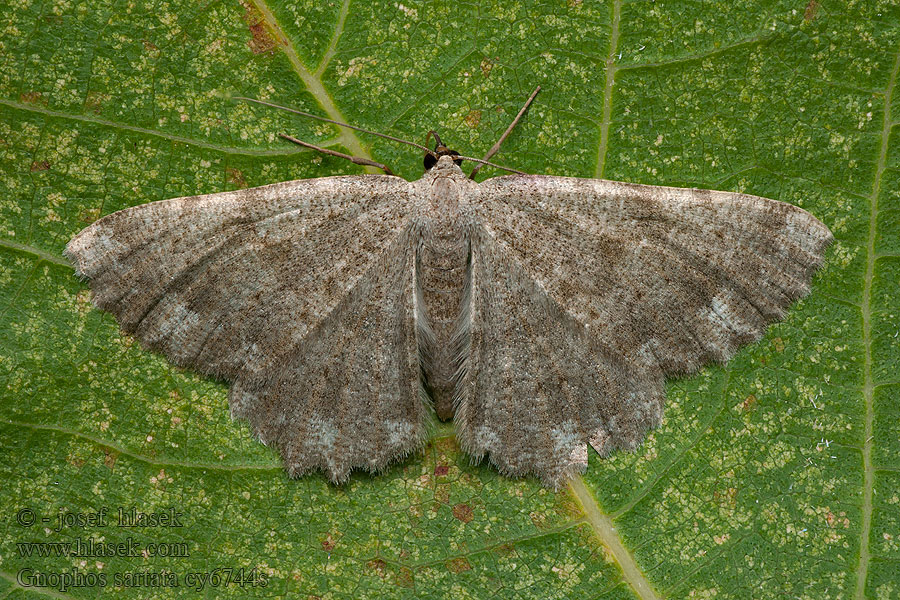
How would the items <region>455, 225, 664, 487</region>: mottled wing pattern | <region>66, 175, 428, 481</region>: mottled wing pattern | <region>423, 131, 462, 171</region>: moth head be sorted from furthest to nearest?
<region>423, 131, 462, 171</region>: moth head < <region>455, 225, 664, 487</region>: mottled wing pattern < <region>66, 175, 428, 481</region>: mottled wing pattern

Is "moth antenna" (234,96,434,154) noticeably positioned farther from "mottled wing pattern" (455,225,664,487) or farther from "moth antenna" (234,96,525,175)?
"mottled wing pattern" (455,225,664,487)

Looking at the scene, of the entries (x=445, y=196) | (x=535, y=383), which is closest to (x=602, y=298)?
(x=535, y=383)

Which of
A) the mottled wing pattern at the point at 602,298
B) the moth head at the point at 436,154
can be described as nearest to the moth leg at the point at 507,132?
the moth head at the point at 436,154

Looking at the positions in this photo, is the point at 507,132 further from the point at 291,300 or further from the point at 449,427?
the point at 449,427

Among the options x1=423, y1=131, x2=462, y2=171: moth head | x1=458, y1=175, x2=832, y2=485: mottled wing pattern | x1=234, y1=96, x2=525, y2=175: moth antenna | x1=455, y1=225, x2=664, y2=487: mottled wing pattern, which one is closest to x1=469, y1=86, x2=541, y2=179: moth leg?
x1=234, y1=96, x2=525, y2=175: moth antenna

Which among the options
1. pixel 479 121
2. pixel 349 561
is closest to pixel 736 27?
pixel 479 121

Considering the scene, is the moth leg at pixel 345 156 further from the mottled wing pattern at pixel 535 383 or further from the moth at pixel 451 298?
the mottled wing pattern at pixel 535 383

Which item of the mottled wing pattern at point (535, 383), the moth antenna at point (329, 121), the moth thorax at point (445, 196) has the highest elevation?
the moth antenna at point (329, 121)

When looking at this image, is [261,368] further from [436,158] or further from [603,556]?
[603,556]
